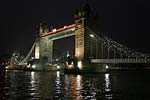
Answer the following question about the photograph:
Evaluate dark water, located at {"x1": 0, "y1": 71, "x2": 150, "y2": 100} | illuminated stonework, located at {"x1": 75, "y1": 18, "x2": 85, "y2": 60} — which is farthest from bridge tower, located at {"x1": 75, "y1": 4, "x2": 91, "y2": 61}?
dark water, located at {"x1": 0, "y1": 71, "x2": 150, "y2": 100}

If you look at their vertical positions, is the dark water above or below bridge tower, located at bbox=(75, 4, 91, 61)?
below

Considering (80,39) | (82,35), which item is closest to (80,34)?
(82,35)

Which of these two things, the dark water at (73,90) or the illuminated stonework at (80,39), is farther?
the illuminated stonework at (80,39)

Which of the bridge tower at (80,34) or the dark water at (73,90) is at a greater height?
the bridge tower at (80,34)

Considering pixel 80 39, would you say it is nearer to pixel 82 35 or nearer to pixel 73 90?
pixel 82 35

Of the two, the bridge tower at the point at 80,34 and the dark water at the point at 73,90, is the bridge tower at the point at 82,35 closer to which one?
the bridge tower at the point at 80,34

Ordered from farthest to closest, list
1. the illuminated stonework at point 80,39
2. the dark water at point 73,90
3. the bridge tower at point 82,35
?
1. the illuminated stonework at point 80,39
2. the bridge tower at point 82,35
3. the dark water at point 73,90

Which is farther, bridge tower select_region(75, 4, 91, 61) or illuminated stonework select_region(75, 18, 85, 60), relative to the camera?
illuminated stonework select_region(75, 18, 85, 60)

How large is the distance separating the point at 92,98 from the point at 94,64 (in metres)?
45.3

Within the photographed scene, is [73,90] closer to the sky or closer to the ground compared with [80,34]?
closer to the ground

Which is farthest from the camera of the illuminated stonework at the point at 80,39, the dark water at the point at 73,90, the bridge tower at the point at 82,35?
the illuminated stonework at the point at 80,39

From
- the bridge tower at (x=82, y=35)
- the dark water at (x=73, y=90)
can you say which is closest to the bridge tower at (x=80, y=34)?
the bridge tower at (x=82, y=35)

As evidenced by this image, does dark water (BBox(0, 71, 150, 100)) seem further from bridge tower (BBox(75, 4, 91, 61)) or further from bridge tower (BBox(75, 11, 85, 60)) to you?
bridge tower (BBox(75, 11, 85, 60))

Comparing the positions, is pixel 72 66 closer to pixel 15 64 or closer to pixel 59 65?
pixel 59 65
